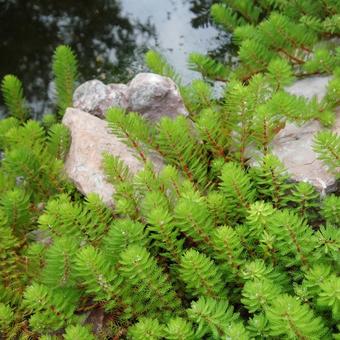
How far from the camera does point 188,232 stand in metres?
2.24

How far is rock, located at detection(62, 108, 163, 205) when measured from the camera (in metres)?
2.73

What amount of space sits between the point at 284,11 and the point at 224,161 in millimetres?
1459

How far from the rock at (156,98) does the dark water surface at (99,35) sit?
55cm

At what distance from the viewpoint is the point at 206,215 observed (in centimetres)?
225

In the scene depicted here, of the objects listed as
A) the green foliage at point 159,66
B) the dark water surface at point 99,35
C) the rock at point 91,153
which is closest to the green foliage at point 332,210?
the rock at point 91,153

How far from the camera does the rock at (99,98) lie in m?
3.19

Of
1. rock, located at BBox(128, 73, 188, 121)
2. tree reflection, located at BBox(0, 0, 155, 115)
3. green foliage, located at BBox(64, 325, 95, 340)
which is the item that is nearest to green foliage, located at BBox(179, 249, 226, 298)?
green foliage, located at BBox(64, 325, 95, 340)

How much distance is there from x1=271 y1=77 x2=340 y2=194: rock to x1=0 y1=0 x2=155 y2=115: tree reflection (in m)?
1.39

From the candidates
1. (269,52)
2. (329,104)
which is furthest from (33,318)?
(269,52)

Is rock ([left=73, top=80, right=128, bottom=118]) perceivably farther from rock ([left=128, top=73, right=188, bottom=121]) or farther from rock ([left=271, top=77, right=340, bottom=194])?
rock ([left=271, top=77, right=340, bottom=194])

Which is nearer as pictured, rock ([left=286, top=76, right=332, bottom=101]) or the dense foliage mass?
the dense foliage mass

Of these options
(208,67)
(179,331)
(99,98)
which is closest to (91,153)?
(99,98)

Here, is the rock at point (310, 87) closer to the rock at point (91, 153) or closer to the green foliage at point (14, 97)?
the rock at point (91, 153)

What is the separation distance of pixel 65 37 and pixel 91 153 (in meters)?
1.42
